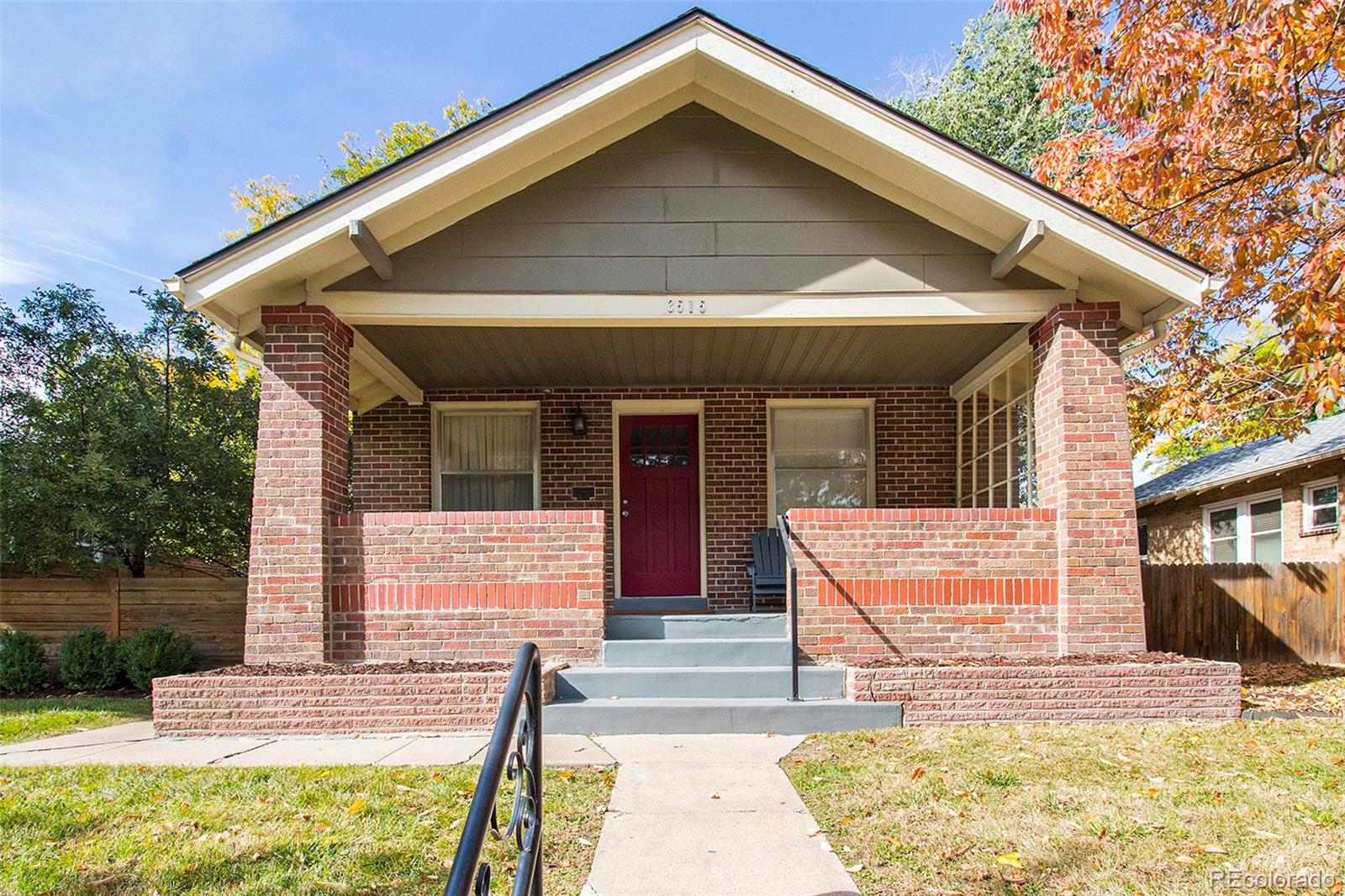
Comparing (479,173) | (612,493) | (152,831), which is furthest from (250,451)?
(152,831)

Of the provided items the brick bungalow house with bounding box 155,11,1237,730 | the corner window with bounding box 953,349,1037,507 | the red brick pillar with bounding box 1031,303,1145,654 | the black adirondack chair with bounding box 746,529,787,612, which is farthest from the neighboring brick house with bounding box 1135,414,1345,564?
the black adirondack chair with bounding box 746,529,787,612

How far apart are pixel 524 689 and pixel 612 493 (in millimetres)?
7096

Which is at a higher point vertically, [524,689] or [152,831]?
[524,689]

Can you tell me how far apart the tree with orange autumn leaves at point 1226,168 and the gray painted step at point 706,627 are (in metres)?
5.18

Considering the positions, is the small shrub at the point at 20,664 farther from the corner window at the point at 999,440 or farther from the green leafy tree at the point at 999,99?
the green leafy tree at the point at 999,99

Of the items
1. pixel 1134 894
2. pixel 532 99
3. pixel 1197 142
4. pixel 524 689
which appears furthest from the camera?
pixel 1197 142

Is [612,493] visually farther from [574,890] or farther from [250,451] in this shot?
[574,890]

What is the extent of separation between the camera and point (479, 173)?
6.25m

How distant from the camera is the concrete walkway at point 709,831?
3113 millimetres

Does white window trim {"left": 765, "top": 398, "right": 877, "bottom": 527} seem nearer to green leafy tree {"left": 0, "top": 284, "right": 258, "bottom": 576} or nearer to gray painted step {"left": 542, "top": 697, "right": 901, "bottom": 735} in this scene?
gray painted step {"left": 542, "top": 697, "right": 901, "bottom": 735}

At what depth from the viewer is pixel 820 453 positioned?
31.2ft

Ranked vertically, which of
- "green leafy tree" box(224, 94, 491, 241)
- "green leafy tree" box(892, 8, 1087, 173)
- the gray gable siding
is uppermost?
"green leafy tree" box(892, 8, 1087, 173)

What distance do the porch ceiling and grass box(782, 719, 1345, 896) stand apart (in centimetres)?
358

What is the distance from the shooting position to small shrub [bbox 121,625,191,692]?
28.1 ft
